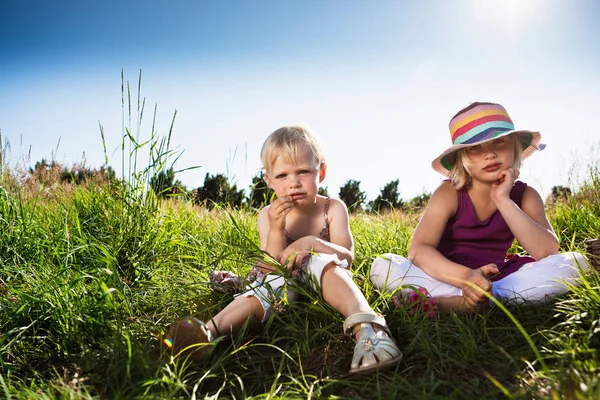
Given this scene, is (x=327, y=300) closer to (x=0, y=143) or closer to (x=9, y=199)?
(x=9, y=199)

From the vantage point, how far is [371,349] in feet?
6.59

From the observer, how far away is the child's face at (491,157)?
288 centimetres

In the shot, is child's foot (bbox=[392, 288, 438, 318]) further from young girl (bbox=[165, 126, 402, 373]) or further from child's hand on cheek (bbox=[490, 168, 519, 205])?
child's hand on cheek (bbox=[490, 168, 519, 205])

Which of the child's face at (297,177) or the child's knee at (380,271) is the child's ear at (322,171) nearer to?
the child's face at (297,177)

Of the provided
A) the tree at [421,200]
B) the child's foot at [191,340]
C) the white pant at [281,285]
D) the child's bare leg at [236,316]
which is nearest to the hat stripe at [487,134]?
the white pant at [281,285]

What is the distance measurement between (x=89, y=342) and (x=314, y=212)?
1.43m

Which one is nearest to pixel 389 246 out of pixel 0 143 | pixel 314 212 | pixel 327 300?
pixel 314 212

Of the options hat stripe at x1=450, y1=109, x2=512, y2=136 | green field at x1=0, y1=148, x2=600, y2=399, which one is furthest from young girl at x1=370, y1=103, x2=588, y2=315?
green field at x1=0, y1=148, x2=600, y2=399

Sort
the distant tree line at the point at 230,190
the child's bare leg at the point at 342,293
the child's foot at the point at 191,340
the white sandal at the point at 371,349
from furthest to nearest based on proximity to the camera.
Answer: the distant tree line at the point at 230,190
the child's bare leg at the point at 342,293
the child's foot at the point at 191,340
the white sandal at the point at 371,349

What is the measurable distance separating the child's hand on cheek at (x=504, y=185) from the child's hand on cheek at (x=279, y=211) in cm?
119

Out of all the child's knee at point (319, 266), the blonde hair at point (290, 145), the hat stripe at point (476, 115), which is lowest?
the child's knee at point (319, 266)

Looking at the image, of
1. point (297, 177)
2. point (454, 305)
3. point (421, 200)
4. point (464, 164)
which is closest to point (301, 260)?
point (297, 177)

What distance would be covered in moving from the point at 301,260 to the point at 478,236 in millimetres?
1209

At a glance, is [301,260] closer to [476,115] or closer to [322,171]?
[322,171]
